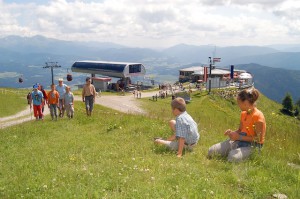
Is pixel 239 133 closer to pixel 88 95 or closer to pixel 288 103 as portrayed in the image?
pixel 88 95

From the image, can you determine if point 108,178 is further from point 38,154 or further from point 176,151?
point 38,154

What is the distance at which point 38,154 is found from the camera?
31.3ft

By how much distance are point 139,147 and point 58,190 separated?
352 centimetres

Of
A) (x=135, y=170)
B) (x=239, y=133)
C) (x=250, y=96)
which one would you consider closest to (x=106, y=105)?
(x=239, y=133)

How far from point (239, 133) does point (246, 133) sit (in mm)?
182

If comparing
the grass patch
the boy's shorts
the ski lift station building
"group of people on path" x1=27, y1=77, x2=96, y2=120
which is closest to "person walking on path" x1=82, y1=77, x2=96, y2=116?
"group of people on path" x1=27, y1=77, x2=96, y2=120

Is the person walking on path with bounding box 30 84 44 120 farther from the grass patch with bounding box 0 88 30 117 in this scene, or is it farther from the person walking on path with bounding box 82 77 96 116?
the grass patch with bounding box 0 88 30 117

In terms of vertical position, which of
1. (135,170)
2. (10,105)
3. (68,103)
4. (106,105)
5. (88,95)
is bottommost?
(106,105)

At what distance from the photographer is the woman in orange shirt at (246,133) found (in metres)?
8.02

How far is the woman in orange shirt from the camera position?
802 cm

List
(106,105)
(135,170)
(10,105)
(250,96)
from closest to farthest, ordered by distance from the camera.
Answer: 1. (135,170)
2. (250,96)
3. (10,105)
4. (106,105)

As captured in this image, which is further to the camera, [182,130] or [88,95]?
[88,95]

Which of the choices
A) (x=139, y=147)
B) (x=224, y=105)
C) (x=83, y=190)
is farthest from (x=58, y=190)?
(x=224, y=105)

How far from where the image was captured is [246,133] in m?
8.29
